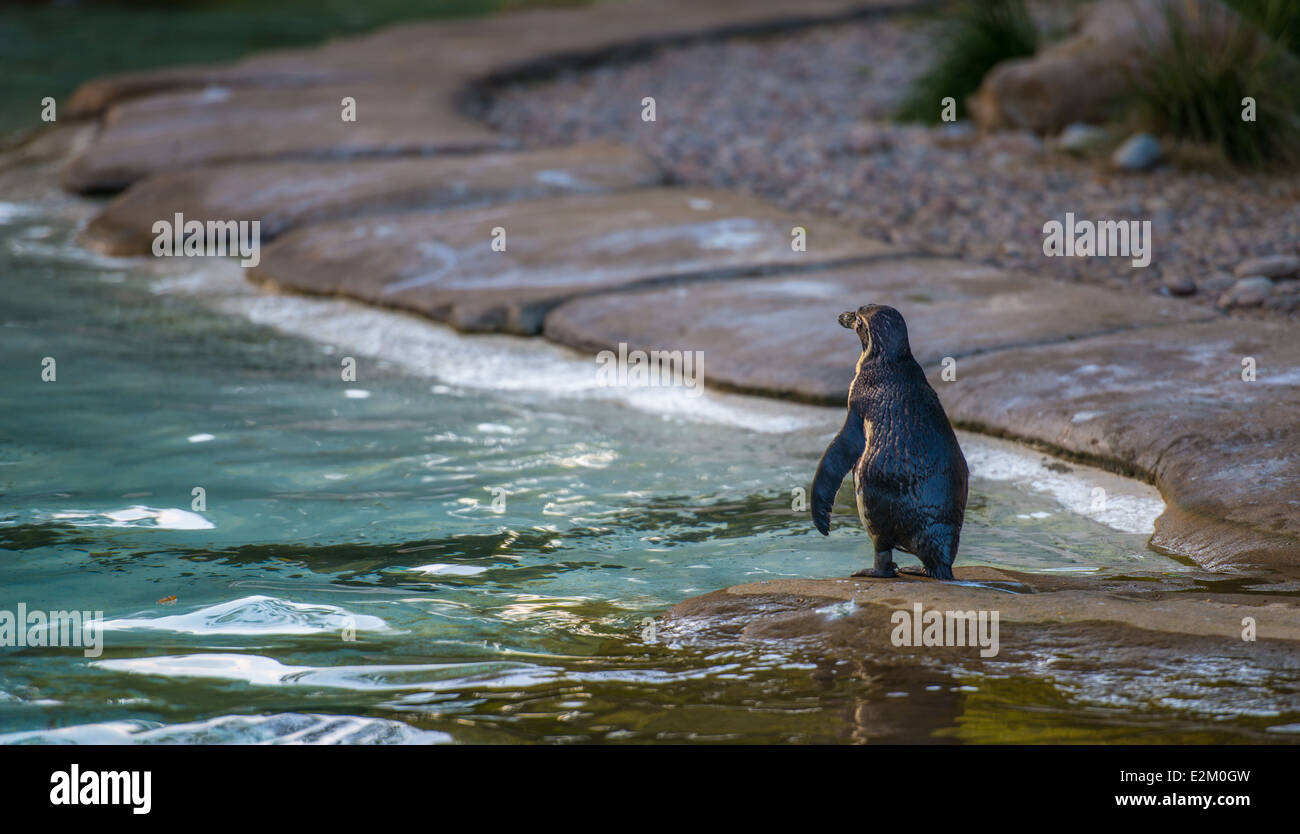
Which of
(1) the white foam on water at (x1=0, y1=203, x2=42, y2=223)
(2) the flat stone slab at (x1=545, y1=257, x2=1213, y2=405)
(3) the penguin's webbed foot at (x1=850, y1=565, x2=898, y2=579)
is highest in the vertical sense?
(1) the white foam on water at (x1=0, y1=203, x2=42, y2=223)

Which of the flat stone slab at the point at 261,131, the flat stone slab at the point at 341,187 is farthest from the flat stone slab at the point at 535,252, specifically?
the flat stone slab at the point at 261,131

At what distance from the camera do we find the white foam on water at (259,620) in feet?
11.0

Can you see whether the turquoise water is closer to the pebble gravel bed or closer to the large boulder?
the pebble gravel bed

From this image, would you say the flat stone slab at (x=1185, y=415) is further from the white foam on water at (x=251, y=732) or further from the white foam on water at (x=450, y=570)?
the white foam on water at (x=251, y=732)

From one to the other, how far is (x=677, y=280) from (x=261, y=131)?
4.27 m

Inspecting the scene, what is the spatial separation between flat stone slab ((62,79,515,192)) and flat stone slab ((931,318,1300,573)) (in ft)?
16.2

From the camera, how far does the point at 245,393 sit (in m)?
5.57

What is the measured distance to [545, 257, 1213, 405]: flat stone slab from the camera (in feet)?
17.5

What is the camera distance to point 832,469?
3.23 meters

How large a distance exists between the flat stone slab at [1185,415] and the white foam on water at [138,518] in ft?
8.12

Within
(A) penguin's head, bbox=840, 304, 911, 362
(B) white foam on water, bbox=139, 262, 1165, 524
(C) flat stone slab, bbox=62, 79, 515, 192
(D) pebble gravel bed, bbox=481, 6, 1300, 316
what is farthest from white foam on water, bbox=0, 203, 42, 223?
(A) penguin's head, bbox=840, 304, 911, 362

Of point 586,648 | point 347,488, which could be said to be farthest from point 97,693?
point 347,488
